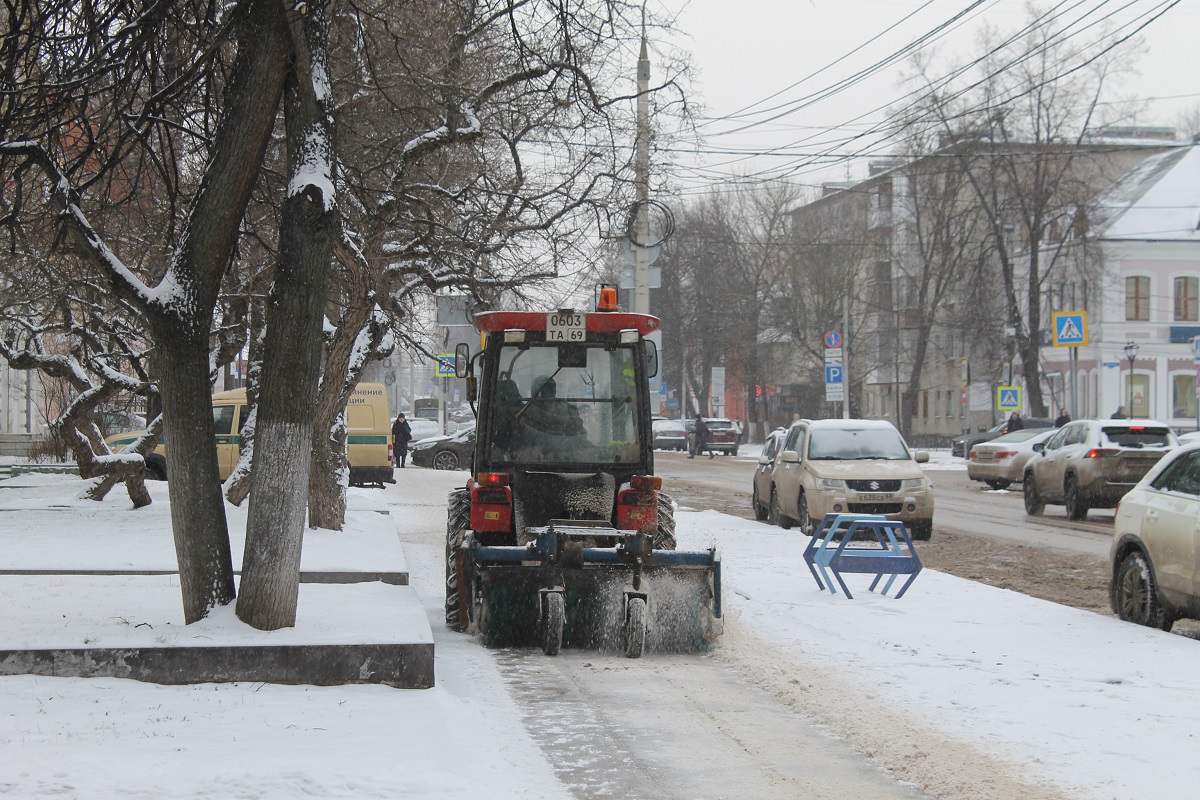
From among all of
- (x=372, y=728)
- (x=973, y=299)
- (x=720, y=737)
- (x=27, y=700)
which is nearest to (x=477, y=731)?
(x=372, y=728)

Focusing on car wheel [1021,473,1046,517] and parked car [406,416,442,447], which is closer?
car wheel [1021,473,1046,517]

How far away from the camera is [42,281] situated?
19.2 m

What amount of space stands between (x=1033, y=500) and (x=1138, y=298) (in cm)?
3911

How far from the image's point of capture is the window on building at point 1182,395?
192 feet

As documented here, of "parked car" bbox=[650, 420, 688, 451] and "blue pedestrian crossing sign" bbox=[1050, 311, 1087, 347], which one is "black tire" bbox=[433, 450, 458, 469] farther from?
"parked car" bbox=[650, 420, 688, 451]

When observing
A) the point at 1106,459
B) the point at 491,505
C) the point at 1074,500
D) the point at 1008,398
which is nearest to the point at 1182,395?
the point at 1008,398

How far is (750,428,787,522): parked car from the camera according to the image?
869 inches

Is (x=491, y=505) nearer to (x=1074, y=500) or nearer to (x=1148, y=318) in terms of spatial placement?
(x=1074, y=500)

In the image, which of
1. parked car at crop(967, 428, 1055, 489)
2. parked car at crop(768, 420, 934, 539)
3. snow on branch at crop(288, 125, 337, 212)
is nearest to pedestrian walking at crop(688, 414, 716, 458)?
parked car at crop(967, 428, 1055, 489)

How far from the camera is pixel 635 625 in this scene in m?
9.45

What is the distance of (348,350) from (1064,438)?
13856 millimetres

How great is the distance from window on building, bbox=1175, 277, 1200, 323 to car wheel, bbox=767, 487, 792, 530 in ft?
145

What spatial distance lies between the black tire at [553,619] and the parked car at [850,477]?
9.76 metres

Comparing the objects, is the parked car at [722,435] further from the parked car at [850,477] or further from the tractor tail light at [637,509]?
the tractor tail light at [637,509]
